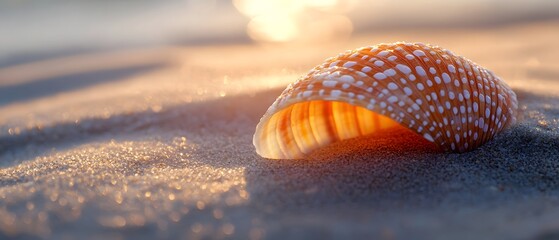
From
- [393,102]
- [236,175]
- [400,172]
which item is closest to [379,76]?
[393,102]

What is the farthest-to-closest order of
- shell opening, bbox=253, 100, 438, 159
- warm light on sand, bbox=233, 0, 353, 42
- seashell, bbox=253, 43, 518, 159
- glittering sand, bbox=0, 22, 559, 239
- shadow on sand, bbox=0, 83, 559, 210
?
1. warm light on sand, bbox=233, 0, 353, 42
2. shell opening, bbox=253, 100, 438, 159
3. seashell, bbox=253, 43, 518, 159
4. shadow on sand, bbox=0, 83, 559, 210
5. glittering sand, bbox=0, 22, 559, 239

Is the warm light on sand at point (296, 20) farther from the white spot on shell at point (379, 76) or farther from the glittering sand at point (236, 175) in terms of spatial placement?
the white spot on shell at point (379, 76)

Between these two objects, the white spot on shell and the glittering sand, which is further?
the white spot on shell

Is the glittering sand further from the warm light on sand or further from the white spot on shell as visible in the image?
the warm light on sand

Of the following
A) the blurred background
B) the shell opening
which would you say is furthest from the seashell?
the blurred background

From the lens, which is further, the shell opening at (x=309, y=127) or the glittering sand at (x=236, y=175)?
the shell opening at (x=309, y=127)

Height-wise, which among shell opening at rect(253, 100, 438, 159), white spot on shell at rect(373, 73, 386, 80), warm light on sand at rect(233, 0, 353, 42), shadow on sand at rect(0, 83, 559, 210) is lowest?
shadow on sand at rect(0, 83, 559, 210)

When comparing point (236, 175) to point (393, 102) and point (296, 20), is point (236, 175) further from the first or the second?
point (296, 20)

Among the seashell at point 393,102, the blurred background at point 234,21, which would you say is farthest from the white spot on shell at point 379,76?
the blurred background at point 234,21
